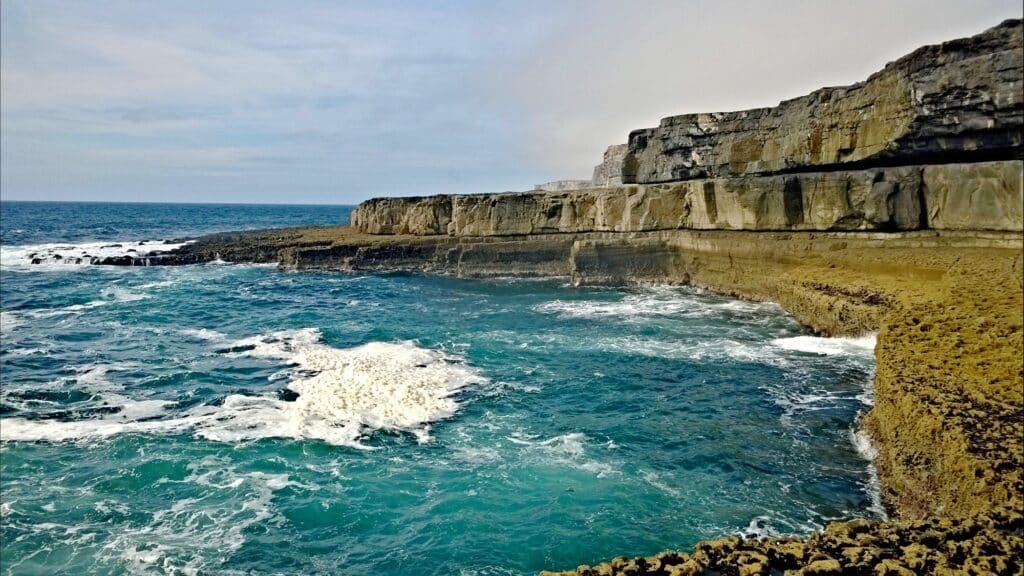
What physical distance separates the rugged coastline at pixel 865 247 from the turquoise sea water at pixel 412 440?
196cm

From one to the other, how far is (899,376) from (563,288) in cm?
2230

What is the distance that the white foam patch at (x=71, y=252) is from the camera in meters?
40.9

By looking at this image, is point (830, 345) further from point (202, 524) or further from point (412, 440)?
point (202, 524)

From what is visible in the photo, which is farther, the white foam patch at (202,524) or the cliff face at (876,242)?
the white foam patch at (202,524)

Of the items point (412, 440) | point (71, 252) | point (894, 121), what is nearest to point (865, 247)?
point (894, 121)

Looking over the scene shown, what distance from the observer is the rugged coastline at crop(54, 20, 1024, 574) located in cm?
702

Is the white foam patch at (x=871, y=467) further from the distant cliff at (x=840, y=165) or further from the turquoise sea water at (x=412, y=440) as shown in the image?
the distant cliff at (x=840, y=165)

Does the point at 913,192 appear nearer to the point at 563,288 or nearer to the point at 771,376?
the point at 771,376

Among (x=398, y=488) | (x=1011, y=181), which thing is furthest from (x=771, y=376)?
(x=398, y=488)

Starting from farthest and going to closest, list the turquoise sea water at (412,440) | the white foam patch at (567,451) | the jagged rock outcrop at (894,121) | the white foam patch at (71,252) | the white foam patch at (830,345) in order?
the white foam patch at (71,252) < the white foam patch at (830,345) < the jagged rock outcrop at (894,121) < the white foam patch at (567,451) < the turquoise sea water at (412,440)

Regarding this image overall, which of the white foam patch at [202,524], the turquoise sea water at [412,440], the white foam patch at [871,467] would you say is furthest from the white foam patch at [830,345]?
the white foam patch at [202,524]

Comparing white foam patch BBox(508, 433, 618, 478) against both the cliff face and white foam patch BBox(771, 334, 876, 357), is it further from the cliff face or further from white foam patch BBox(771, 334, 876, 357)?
white foam patch BBox(771, 334, 876, 357)

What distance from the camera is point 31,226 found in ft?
248

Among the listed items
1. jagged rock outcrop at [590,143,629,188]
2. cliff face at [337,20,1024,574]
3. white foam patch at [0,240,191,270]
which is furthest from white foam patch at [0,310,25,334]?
jagged rock outcrop at [590,143,629,188]
